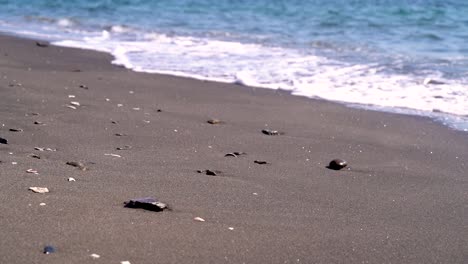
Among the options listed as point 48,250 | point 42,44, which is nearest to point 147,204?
point 48,250

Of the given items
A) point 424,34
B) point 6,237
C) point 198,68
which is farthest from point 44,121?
point 424,34

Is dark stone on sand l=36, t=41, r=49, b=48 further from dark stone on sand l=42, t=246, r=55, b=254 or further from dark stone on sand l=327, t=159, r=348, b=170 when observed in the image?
dark stone on sand l=42, t=246, r=55, b=254

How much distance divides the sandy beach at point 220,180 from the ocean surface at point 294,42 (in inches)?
39.7

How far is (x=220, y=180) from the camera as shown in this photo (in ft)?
13.5

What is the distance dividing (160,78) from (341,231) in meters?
5.16

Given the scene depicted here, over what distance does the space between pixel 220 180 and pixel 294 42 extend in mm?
8405

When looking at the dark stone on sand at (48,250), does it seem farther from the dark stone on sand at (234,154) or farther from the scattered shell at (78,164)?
Answer: the dark stone on sand at (234,154)

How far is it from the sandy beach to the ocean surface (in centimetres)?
101

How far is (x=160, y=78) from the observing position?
27.1 ft

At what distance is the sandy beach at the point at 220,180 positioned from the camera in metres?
3.02

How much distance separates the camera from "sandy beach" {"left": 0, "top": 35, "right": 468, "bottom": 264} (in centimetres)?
302

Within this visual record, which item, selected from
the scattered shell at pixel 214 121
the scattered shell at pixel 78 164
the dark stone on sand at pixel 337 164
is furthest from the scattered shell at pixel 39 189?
the scattered shell at pixel 214 121

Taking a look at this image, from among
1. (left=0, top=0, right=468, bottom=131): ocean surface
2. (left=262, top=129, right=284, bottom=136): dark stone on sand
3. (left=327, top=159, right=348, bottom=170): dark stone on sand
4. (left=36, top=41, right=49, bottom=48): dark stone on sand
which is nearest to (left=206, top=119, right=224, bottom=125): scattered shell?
(left=262, top=129, right=284, bottom=136): dark stone on sand

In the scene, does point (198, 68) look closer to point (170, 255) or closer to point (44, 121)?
point (44, 121)
